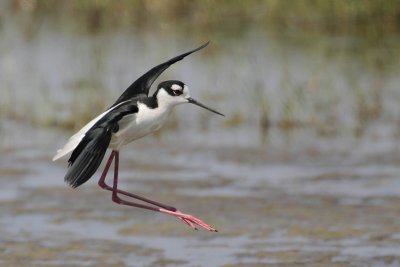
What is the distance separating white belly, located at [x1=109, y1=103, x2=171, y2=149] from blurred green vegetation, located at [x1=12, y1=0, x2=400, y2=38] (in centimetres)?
973

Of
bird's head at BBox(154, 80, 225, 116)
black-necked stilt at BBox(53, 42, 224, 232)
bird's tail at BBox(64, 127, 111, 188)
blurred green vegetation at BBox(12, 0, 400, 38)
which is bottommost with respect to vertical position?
bird's tail at BBox(64, 127, 111, 188)

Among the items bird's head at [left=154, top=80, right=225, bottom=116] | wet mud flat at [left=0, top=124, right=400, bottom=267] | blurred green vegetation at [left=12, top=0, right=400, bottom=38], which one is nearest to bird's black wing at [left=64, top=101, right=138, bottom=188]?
bird's head at [left=154, top=80, right=225, bottom=116]

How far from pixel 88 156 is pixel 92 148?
0.06 meters

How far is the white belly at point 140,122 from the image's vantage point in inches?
276

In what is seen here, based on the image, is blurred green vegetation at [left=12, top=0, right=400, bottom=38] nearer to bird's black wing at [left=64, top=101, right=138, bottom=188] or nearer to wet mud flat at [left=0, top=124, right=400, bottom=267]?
wet mud flat at [left=0, top=124, right=400, bottom=267]

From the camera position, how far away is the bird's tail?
6.50 metres

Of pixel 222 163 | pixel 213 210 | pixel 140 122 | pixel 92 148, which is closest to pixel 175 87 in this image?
pixel 140 122

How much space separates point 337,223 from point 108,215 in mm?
1819

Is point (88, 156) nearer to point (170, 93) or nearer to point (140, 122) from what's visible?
point (140, 122)

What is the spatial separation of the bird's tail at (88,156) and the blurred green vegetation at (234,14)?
33.2 feet

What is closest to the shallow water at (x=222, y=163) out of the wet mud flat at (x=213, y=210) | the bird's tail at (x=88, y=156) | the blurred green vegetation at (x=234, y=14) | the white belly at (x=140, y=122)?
the wet mud flat at (x=213, y=210)

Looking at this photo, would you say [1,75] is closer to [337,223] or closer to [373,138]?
[373,138]

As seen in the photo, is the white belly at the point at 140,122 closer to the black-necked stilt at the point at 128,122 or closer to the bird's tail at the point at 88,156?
the black-necked stilt at the point at 128,122

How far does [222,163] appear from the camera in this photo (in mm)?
10969
